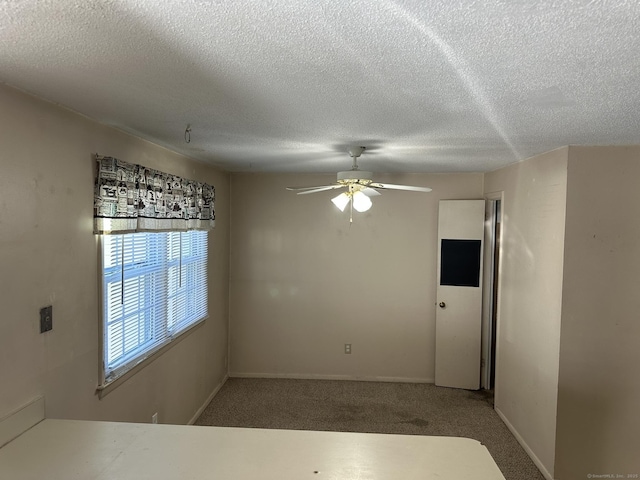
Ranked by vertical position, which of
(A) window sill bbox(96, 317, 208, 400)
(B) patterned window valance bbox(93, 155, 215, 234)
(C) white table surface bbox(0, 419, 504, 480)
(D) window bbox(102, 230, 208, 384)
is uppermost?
(B) patterned window valance bbox(93, 155, 215, 234)

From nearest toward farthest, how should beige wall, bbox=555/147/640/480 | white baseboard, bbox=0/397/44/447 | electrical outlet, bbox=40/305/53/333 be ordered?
1. white baseboard, bbox=0/397/44/447
2. electrical outlet, bbox=40/305/53/333
3. beige wall, bbox=555/147/640/480

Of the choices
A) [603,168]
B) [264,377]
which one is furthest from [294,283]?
[603,168]

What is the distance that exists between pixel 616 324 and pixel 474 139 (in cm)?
166

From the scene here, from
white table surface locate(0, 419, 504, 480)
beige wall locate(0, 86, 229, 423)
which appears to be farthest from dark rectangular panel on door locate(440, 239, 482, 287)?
beige wall locate(0, 86, 229, 423)

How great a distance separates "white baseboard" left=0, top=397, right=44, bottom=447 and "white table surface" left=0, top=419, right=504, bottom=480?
0.12 feet

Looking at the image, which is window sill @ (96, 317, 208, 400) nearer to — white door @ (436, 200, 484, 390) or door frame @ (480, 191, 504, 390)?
white door @ (436, 200, 484, 390)

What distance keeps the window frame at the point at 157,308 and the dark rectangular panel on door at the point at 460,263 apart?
2.63 m

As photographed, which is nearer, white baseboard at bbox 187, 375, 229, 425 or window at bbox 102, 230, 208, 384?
window at bbox 102, 230, 208, 384

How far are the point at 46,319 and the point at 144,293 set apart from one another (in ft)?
3.14

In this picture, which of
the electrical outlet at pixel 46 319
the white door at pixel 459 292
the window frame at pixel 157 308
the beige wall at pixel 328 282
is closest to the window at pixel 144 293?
the window frame at pixel 157 308

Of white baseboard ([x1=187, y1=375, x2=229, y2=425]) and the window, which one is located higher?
the window

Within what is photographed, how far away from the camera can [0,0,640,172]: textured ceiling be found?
1.04 meters

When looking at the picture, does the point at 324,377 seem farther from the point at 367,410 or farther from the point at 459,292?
the point at 459,292

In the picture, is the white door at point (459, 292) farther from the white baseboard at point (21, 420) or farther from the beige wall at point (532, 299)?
the white baseboard at point (21, 420)
